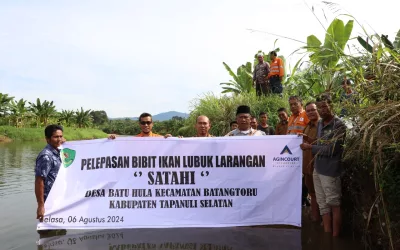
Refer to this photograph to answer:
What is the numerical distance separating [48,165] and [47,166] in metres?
0.02

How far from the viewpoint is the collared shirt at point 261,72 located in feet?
35.4

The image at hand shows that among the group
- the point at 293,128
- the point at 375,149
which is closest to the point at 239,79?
the point at 293,128

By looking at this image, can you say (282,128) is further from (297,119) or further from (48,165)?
(48,165)

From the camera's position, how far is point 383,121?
3.07 m

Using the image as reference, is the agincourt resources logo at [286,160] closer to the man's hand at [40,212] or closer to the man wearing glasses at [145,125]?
the man wearing glasses at [145,125]

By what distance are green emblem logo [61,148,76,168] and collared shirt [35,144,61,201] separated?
0.31 ft

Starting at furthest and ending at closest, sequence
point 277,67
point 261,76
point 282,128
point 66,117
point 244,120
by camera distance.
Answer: point 66,117, point 261,76, point 277,67, point 282,128, point 244,120

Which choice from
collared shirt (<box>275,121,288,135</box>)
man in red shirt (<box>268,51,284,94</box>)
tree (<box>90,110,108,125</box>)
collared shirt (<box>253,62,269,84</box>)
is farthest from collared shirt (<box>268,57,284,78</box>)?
tree (<box>90,110,108,125</box>)

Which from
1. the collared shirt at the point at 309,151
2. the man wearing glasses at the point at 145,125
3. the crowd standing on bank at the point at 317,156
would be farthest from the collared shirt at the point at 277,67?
the man wearing glasses at the point at 145,125

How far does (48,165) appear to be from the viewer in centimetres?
436

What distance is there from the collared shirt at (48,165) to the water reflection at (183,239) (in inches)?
30.7

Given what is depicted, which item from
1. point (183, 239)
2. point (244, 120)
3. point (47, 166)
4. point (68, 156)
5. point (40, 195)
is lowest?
point (183, 239)

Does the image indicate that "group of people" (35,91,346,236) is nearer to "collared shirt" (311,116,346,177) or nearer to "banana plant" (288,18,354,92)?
"collared shirt" (311,116,346,177)

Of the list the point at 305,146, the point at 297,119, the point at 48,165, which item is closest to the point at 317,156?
the point at 305,146
